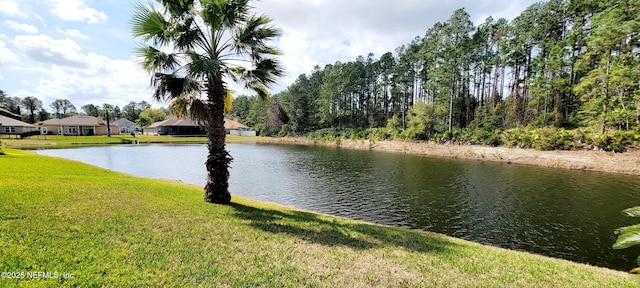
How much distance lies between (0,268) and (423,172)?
70.4 ft

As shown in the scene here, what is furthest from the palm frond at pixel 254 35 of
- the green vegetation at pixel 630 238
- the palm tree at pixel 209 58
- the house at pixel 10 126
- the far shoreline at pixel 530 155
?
the house at pixel 10 126

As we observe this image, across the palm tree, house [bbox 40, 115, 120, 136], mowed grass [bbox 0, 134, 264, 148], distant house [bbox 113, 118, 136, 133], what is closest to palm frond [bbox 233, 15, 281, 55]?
the palm tree

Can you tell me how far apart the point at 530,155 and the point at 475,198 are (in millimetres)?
17804

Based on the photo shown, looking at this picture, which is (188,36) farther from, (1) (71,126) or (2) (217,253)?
(1) (71,126)

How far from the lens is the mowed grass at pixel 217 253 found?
3.80 m

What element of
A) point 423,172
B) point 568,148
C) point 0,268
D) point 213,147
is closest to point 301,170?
point 423,172

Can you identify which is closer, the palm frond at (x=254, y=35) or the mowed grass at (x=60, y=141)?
the palm frond at (x=254, y=35)

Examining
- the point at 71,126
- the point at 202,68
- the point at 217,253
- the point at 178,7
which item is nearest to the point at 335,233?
the point at 217,253

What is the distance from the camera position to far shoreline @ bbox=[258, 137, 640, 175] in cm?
2123

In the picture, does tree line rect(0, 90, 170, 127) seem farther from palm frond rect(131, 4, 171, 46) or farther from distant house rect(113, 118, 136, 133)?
palm frond rect(131, 4, 171, 46)

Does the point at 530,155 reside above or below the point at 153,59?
below

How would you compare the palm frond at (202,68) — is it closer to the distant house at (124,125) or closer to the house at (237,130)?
the house at (237,130)

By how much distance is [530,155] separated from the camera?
86.4 feet

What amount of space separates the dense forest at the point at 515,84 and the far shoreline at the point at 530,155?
3.98 feet
